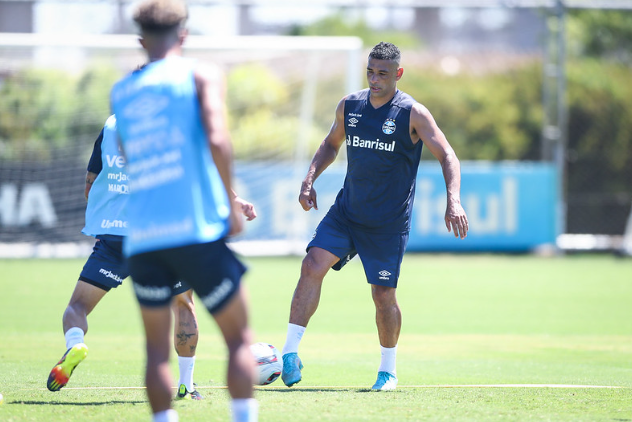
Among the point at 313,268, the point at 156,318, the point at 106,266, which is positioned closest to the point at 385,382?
the point at 313,268

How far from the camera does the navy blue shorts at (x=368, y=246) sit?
7.11 m

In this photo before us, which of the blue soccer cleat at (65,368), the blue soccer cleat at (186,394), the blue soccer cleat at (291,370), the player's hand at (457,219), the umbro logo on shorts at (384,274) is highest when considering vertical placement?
the player's hand at (457,219)

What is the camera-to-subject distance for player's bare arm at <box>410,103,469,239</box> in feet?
21.4

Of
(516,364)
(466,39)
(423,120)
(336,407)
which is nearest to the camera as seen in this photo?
(336,407)

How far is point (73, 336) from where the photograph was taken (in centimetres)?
628

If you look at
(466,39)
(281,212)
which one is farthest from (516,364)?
(466,39)

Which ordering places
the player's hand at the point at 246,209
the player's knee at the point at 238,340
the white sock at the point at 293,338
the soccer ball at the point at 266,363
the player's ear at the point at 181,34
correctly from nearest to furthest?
the player's knee at the point at 238,340 < the player's ear at the point at 181,34 < the player's hand at the point at 246,209 < the soccer ball at the point at 266,363 < the white sock at the point at 293,338

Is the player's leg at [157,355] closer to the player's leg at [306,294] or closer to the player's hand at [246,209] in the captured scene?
the player's hand at [246,209]

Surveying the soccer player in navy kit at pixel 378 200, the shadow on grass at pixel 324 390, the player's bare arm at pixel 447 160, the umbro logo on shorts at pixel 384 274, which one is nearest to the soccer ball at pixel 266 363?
the shadow on grass at pixel 324 390

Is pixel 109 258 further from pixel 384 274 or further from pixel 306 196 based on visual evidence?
pixel 384 274

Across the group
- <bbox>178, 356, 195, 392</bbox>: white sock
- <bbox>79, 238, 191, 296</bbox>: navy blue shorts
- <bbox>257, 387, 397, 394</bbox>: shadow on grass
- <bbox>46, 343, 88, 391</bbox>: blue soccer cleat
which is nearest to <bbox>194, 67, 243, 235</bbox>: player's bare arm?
<bbox>46, 343, 88, 391</bbox>: blue soccer cleat

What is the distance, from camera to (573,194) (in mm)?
25406

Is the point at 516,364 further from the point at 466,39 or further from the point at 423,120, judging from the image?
the point at 466,39

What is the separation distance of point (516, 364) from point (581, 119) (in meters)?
19.2
